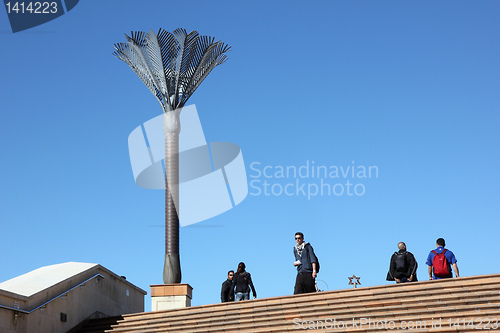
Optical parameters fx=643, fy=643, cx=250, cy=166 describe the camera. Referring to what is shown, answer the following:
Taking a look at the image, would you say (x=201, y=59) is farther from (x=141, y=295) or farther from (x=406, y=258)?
(x=406, y=258)

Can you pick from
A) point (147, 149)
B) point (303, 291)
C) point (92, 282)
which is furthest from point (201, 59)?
point (303, 291)

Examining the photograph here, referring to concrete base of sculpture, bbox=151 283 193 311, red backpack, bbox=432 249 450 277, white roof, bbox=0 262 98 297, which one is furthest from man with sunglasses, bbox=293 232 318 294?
concrete base of sculpture, bbox=151 283 193 311

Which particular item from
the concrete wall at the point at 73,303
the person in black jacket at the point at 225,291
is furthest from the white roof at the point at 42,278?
the person in black jacket at the point at 225,291

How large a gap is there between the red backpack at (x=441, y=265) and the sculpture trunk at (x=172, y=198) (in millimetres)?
7388

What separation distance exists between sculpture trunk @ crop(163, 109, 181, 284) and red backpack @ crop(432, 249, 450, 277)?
7.39 meters

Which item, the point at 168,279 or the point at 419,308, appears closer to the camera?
the point at 419,308

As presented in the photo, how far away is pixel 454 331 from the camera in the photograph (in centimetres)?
894

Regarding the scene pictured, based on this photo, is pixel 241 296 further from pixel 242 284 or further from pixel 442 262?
pixel 442 262

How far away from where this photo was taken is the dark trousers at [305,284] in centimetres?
1157

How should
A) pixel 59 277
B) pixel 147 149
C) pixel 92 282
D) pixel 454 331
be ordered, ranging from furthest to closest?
pixel 147 149
pixel 92 282
pixel 59 277
pixel 454 331

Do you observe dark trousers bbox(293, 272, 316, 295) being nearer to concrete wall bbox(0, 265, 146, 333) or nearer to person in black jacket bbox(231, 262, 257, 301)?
person in black jacket bbox(231, 262, 257, 301)

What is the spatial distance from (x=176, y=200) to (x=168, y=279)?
212 cm

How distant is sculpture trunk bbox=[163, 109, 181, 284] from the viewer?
16906 millimetres

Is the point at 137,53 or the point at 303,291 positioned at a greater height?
the point at 137,53
